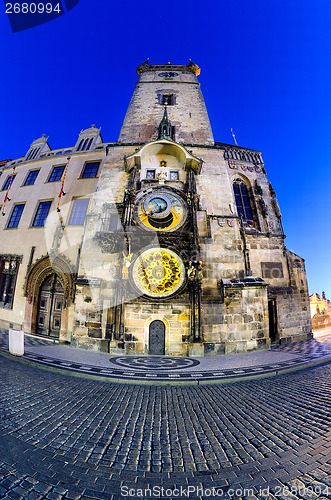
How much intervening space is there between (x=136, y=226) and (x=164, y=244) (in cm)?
193

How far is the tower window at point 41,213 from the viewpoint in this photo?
13.9m

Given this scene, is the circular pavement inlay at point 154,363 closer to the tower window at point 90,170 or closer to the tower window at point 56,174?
the tower window at point 90,170

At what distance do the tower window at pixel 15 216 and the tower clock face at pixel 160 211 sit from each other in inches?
425

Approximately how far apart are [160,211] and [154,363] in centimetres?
743

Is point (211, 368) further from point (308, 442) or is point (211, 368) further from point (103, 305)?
point (103, 305)

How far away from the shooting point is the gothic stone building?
9.05 meters

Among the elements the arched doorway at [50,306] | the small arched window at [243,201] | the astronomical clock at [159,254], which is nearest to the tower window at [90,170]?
the astronomical clock at [159,254]

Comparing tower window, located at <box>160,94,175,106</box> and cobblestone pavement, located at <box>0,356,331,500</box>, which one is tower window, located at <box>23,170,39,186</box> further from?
cobblestone pavement, located at <box>0,356,331,500</box>

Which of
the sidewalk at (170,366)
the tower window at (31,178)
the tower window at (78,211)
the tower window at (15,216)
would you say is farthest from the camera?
the tower window at (31,178)

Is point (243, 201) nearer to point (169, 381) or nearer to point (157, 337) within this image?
point (157, 337)

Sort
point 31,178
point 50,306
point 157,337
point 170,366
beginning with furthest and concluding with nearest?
point 31,178 → point 50,306 → point 157,337 → point 170,366

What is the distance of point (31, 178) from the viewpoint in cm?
1614

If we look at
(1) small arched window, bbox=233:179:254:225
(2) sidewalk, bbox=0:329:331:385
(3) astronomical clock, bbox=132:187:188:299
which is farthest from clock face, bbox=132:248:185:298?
A: (1) small arched window, bbox=233:179:254:225

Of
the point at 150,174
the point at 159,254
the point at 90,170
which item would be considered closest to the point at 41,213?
the point at 90,170
